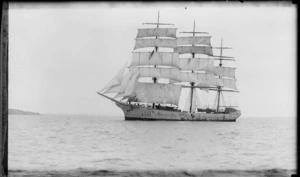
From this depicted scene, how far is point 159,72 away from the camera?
38312 millimetres

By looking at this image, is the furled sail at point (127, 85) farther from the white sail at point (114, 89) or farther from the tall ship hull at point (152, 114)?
the tall ship hull at point (152, 114)

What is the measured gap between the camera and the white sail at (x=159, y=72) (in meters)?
37.9

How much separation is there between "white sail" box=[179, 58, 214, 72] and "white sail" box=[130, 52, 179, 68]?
3506 mm

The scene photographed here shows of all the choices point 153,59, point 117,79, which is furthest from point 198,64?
point 117,79

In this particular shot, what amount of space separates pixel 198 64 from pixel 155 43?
559 centimetres

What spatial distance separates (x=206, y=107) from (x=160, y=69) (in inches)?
353

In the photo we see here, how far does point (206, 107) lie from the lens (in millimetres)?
44969

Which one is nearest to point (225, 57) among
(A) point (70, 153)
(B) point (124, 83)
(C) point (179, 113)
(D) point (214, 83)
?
(D) point (214, 83)

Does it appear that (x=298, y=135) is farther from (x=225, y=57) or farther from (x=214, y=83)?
(x=225, y=57)

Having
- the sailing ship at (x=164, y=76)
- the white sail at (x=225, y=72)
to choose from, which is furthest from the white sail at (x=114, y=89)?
the white sail at (x=225, y=72)

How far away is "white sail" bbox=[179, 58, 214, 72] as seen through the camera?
42.0 metres

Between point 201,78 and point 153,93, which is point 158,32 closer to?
point 153,93

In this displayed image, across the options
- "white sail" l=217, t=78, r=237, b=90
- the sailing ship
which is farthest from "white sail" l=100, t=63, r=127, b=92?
"white sail" l=217, t=78, r=237, b=90

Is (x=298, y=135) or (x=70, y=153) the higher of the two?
(x=298, y=135)
